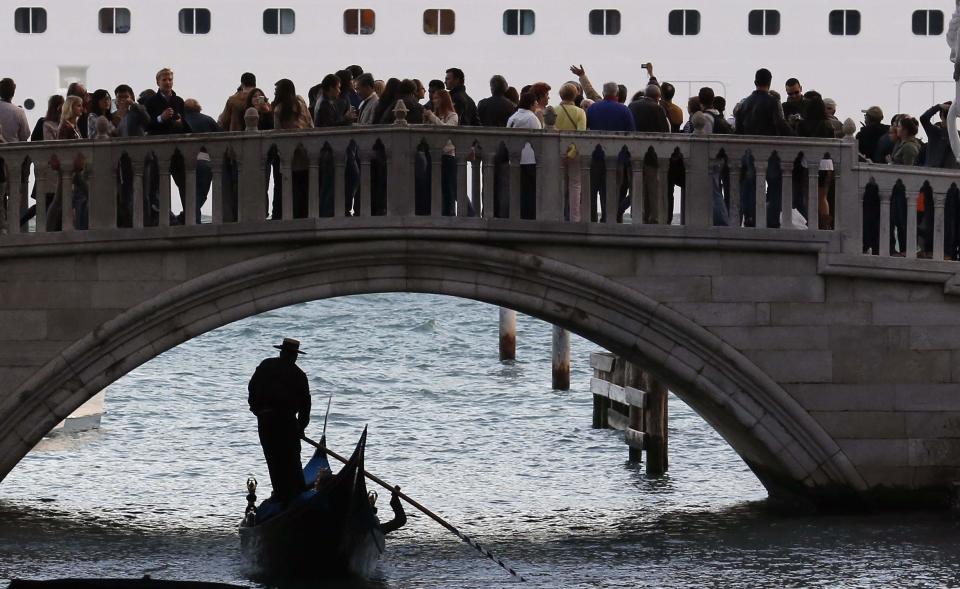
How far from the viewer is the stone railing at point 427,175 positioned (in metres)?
15.1

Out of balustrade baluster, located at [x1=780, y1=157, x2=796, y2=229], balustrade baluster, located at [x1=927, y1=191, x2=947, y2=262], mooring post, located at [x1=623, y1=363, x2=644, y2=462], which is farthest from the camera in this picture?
mooring post, located at [x1=623, y1=363, x2=644, y2=462]

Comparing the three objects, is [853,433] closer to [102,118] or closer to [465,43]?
[102,118]

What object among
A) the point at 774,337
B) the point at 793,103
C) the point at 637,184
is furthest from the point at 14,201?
the point at 793,103

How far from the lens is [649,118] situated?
621 inches

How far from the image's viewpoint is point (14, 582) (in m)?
11.0

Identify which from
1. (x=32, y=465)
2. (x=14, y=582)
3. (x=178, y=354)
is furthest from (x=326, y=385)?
(x=14, y=582)

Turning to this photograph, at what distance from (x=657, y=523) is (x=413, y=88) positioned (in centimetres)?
377

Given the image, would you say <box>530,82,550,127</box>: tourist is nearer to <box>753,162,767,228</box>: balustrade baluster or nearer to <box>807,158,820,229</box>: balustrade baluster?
<box>753,162,767,228</box>: balustrade baluster

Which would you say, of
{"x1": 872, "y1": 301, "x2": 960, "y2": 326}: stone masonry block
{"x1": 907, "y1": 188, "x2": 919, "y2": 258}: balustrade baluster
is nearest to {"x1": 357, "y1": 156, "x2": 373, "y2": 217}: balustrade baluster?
{"x1": 872, "y1": 301, "x2": 960, "y2": 326}: stone masonry block

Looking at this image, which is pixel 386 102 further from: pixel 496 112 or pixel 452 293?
pixel 452 293

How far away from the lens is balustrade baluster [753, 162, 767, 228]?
15273 mm

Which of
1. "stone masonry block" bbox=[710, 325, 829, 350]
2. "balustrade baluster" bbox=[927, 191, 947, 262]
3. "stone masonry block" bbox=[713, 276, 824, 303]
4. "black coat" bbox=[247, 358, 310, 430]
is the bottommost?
"black coat" bbox=[247, 358, 310, 430]

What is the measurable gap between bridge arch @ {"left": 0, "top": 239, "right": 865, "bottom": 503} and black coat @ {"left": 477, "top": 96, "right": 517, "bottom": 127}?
40.2 inches

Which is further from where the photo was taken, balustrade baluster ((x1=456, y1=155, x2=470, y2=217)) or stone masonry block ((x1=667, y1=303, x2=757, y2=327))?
stone masonry block ((x1=667, y1=303, x2=757, y2=327))
